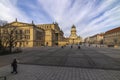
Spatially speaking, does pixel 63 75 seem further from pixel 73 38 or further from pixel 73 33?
pixel 73 33

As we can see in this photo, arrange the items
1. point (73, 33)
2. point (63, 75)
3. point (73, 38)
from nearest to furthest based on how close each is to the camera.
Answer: point (63, 75)
point (73, 38)
point (73, 33)

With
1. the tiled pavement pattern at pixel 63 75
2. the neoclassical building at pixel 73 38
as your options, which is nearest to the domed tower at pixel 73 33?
the neoclassical building at pixel 73 38

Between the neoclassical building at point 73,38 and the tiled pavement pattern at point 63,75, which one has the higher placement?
the neoclassical building at point 73,38

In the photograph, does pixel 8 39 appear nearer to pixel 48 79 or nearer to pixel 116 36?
pixel 48 79

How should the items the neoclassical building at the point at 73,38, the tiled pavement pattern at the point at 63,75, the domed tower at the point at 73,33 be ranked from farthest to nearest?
1. the domed tower at the point at 73,33
2. the neoclassical building at the point at 73,38
3. the tiled pavement pattern at the point at 63,75

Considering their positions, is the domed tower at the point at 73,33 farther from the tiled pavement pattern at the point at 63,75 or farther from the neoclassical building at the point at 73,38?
the tiled pavement pattern at the point at 63,75

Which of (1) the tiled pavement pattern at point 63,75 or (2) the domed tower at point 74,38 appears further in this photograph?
(2) the domed tower at point 74,38

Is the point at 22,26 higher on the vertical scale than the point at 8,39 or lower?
higher

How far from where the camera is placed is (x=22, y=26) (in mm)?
71125

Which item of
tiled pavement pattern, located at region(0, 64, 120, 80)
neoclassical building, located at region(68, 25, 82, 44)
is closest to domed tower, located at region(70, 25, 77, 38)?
neoclassical building, located at region(68, 25, 82, 44)

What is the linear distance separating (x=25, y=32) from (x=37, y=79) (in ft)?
Answer: 215

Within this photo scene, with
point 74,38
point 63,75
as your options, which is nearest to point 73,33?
point 74,38

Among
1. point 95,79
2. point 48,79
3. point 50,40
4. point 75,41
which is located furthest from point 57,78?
point 75,41

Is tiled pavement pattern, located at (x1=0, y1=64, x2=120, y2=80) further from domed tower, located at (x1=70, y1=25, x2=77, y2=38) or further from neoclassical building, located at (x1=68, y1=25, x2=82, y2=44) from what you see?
domed tower, located at (x1=70, y1=25, x2=77, y2=38)
